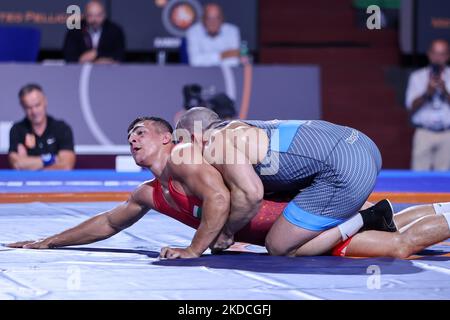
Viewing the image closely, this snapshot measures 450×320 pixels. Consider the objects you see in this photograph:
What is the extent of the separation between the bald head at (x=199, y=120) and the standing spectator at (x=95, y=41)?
4622mm

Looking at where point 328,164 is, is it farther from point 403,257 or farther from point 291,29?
point 291,29

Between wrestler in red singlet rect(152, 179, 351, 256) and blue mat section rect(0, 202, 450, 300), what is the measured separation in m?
0.10

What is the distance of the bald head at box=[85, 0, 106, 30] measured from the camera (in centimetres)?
947

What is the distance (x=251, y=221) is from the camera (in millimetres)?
4742

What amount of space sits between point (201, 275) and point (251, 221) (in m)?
0.75

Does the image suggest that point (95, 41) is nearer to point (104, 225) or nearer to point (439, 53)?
point (439, 53)

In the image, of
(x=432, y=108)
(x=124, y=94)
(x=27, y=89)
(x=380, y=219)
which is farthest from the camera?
(x=432, y=108)

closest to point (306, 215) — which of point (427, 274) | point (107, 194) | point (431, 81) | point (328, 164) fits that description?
point (328, 164)

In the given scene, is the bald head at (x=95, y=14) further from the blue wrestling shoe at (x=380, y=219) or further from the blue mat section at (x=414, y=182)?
the blue wrestling shoe at (x=380, y=219)

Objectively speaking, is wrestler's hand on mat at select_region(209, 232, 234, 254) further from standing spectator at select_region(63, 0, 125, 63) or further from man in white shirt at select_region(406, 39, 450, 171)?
man in white shirt at select_region(406, 39, 450, 171)

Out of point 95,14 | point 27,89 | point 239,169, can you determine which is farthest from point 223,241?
point 95,14

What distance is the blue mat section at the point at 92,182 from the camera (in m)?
7.70

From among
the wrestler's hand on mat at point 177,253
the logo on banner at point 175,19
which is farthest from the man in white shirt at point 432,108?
the wrestler's hand on mat at point 177,253

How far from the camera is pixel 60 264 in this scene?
172 inches
